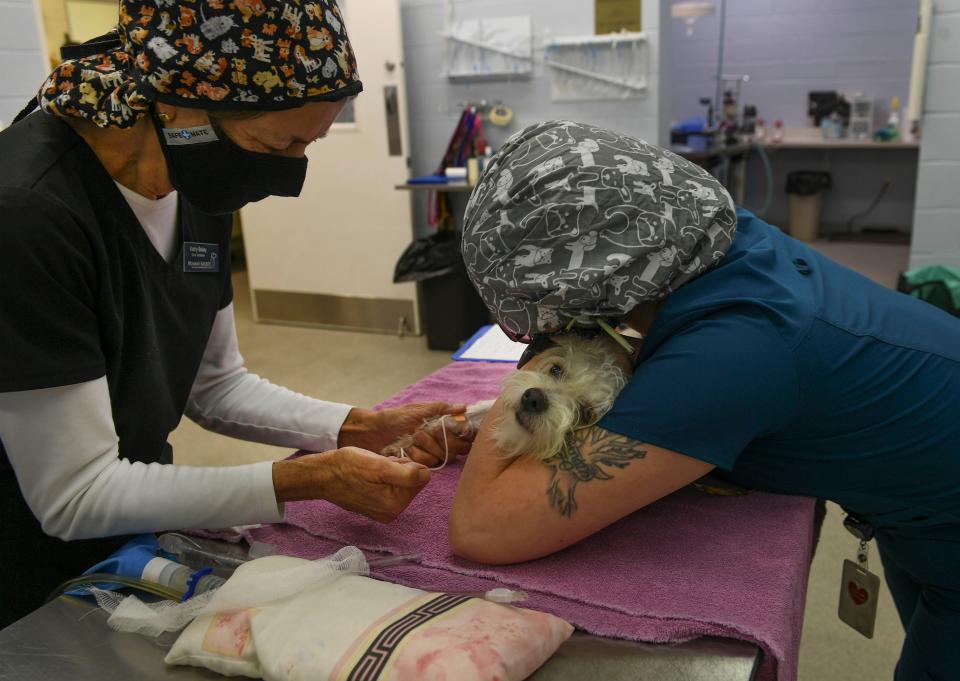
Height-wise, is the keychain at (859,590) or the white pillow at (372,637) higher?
the white pillow at (372,637)

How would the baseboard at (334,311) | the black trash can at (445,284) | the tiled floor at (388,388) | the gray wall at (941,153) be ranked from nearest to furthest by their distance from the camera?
1. the tiled floor at (388,388)
2. the gray wall at (941,153)
3. the black trash can at (445,284)
4. the baseboard at (334,311)

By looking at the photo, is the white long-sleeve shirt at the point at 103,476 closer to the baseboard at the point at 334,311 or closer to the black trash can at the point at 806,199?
the baseboard at the point at 334,311

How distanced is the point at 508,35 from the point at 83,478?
377 cm

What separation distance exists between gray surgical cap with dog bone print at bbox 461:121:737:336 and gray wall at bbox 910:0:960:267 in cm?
301

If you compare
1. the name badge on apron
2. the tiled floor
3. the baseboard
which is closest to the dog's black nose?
the name badge on apron

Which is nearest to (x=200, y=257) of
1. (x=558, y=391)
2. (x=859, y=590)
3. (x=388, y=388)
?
(x=558, y=391)

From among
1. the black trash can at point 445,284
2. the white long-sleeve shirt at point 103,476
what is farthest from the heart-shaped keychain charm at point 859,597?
the black trash can at point 445,284

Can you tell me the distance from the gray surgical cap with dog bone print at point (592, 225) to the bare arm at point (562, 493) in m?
0.19

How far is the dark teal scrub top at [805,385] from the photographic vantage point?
39.7 inches

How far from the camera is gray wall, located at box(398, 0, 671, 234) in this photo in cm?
412

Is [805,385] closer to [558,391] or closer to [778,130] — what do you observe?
[558,391]

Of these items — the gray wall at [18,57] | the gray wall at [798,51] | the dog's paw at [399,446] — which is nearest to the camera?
the dog's paw at [399,446]

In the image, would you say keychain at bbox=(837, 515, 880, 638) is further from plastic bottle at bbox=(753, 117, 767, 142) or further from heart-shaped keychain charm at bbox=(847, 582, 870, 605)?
plastic bottle at bbox=(753, 117, 767, 142)

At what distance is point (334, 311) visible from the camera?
5.09 meters
